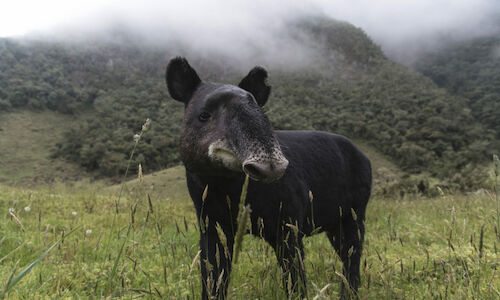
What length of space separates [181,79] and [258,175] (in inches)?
56.3

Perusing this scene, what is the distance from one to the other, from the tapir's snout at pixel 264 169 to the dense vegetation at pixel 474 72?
72906 millimetres

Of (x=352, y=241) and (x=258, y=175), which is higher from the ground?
(x=258, y=175)

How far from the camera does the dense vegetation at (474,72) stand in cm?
6388

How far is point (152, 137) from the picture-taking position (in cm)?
4488

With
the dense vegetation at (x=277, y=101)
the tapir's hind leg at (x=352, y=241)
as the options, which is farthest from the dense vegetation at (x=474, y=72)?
the tapir's hind leg at (x=352, y=241)

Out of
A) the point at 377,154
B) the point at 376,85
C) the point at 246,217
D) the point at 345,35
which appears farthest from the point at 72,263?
the point at 345,35

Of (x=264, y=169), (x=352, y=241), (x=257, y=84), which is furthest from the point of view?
(x=352, y=241)

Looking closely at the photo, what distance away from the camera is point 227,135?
173 cm

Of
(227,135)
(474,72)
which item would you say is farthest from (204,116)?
(474,72)

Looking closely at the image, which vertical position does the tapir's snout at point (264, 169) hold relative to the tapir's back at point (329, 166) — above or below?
above

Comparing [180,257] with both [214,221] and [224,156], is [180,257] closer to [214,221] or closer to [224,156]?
[214,221]

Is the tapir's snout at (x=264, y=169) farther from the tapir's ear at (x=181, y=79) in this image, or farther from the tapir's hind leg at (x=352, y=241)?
the tapir's hind leg at (x=352, y=241)

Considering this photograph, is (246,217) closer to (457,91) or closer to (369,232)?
(369,232)

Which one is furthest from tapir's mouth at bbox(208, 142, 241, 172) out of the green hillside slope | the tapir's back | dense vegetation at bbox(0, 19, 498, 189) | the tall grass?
the green hillside slope
